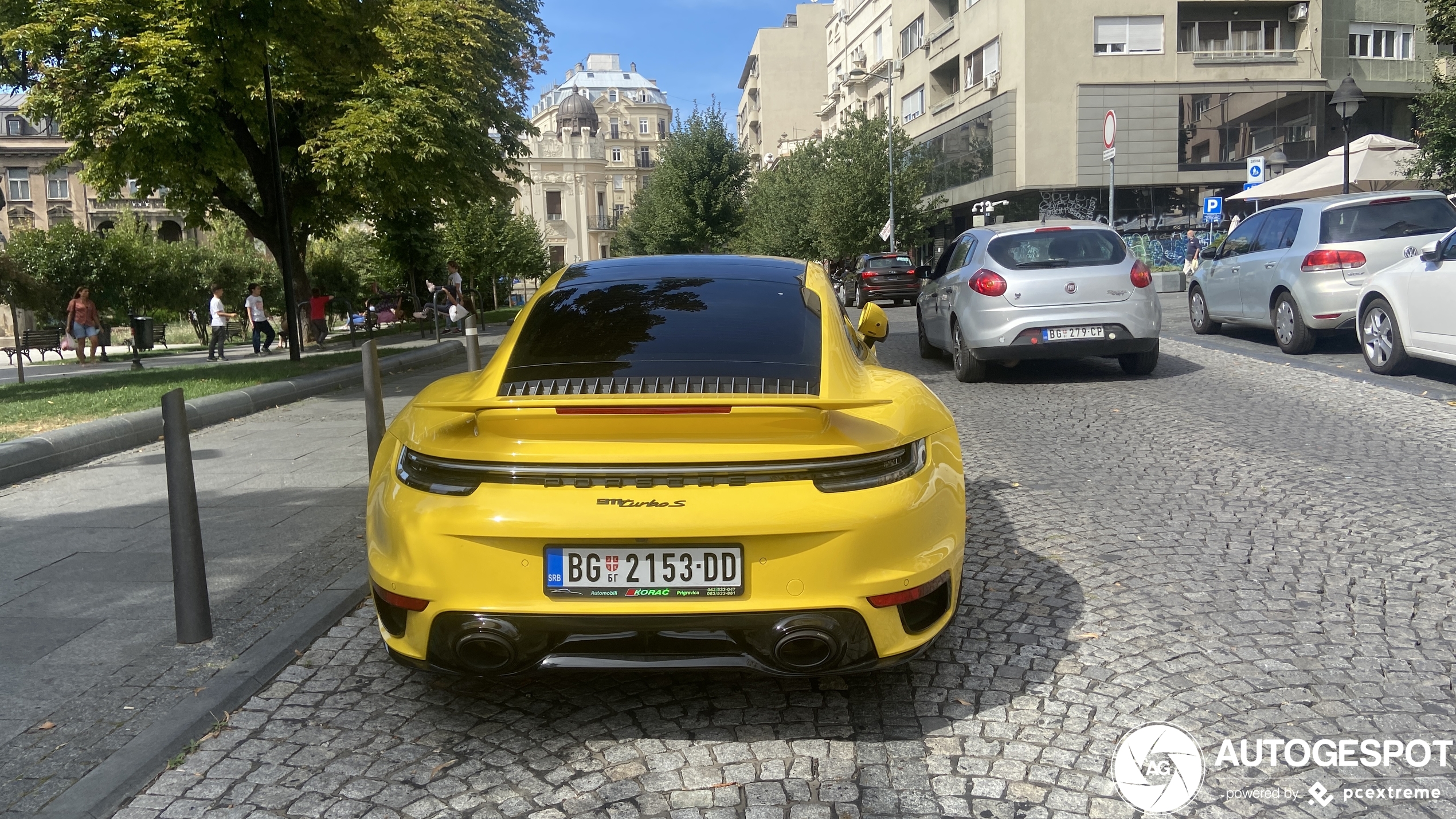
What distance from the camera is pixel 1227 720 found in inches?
129

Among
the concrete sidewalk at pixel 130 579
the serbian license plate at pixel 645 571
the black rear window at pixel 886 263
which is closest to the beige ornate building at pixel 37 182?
the black rear window at pixel 886 263

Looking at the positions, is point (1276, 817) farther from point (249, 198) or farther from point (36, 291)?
point (36, 291)

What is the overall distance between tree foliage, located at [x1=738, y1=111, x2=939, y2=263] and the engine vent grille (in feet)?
157

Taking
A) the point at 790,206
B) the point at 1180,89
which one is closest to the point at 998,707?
the point at 1180,89

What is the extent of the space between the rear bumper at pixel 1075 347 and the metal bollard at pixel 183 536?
8120 mm

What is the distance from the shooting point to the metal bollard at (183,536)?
4195 mm

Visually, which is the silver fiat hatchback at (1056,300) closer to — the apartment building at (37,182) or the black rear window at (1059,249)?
the black rear window at (1059,249)

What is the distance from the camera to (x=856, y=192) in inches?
2165

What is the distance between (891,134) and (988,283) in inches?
1753

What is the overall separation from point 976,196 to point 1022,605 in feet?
151

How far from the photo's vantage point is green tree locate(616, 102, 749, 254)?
67.5m

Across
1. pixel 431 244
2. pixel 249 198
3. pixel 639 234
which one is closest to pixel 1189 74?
pixel 431 244

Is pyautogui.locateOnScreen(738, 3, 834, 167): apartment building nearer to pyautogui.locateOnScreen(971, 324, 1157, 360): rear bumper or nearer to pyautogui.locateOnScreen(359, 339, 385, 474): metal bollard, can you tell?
pyautogui.locateOnScreen(971, 324, 1157, 360): rear bumper

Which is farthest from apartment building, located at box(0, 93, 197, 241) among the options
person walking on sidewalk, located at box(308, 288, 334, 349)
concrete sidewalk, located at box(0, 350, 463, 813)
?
concrete sidewalk, located at box(0, 350, 463, 813)
